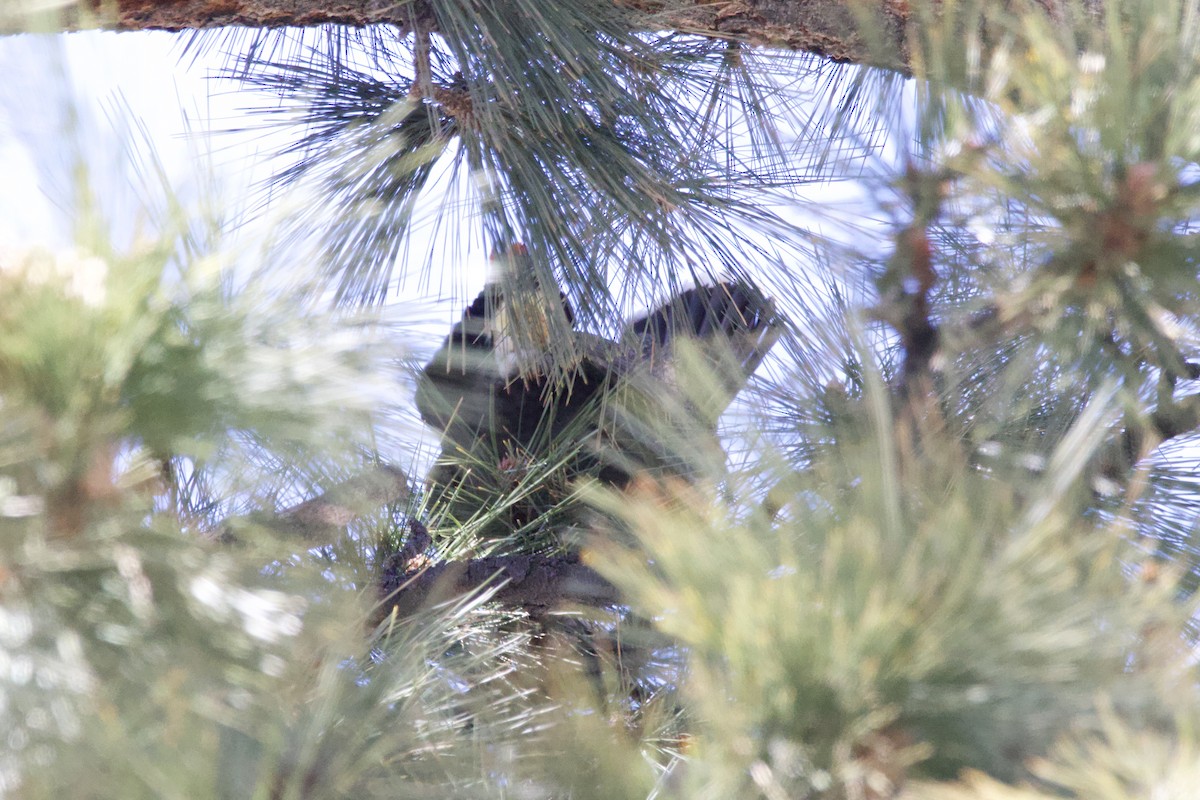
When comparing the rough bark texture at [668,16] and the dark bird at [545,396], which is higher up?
the rough bark texture at [668,16]

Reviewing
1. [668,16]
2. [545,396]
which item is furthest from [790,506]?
[545,396]

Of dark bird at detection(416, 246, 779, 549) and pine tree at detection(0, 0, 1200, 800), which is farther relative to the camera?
dark bird at detection(416, 246, 779, 549)

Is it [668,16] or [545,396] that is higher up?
[668,16]

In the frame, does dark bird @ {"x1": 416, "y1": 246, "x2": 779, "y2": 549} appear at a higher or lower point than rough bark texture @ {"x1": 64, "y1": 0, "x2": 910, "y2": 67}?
lower

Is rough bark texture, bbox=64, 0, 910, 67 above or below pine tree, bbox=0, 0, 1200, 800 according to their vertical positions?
above

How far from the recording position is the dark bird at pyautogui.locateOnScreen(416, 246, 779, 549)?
3.54 ft

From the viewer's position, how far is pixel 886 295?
638 millimetres

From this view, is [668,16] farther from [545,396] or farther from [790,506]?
[790,506]

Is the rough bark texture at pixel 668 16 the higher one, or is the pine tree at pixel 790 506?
the rough bark texture at pixel 668 16

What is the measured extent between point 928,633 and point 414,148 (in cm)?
86

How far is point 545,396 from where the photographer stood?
1.41m

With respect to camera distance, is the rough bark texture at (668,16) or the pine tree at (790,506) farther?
the rough bark texture at (668,16)

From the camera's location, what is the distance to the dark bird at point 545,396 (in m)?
1.08

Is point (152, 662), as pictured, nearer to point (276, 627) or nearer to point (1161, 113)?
point (276, 627)
